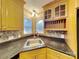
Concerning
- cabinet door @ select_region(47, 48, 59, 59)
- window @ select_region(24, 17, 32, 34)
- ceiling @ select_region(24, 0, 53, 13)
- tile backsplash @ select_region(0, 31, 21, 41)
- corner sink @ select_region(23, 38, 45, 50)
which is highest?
ceiling @ select_region(24, 0, 53, 13)

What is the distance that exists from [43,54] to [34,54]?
0.32 meters

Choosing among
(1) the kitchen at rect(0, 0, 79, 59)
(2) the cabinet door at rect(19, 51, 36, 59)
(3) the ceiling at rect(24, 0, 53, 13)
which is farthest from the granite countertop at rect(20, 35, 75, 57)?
(3) the ceiling at rect(24, 0, 53, 13)

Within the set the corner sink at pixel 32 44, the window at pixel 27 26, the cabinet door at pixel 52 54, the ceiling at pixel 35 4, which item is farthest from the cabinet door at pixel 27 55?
the window at pixel 27 26

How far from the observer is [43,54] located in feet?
8.96

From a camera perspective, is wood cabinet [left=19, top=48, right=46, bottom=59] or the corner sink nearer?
wood cabinet [left=19, top=48, right=46, bottom=59]

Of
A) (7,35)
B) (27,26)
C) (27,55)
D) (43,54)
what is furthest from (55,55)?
(27,26)

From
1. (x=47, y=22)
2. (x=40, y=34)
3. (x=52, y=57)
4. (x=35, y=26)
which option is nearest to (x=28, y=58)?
(x=52, y=57)

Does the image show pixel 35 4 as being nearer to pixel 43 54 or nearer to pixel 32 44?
pixel 32 44

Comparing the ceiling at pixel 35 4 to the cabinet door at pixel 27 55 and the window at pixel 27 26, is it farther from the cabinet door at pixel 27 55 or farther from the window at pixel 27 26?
the cabinet door at pixel 27 55

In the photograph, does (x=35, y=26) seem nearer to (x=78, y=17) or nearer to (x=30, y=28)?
(x=30, y=28)

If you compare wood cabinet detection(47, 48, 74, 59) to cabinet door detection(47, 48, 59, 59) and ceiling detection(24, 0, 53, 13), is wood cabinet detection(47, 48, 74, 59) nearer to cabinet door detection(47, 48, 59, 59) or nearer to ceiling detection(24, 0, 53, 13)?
cabinet door detection(47, 48, 59, 59)

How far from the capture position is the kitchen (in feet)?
6.38

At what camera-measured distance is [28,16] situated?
Answer: 4.56 m

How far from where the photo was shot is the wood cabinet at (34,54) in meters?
2.22
